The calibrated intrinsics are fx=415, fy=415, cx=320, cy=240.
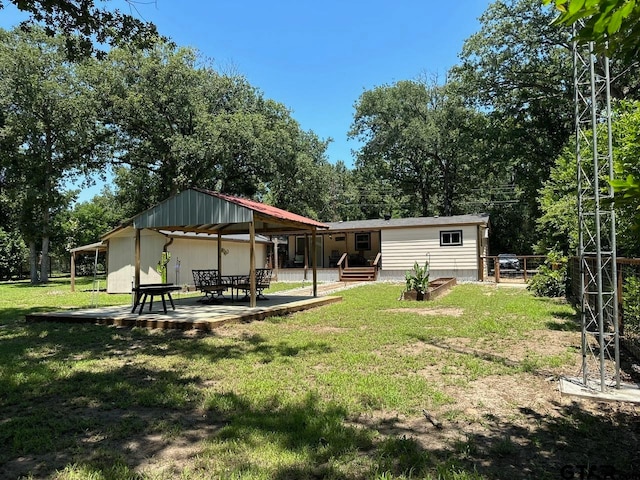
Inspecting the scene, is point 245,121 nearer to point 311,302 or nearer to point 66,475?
point 311,302

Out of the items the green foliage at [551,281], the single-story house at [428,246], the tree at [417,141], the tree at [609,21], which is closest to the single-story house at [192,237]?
the single-story house at [428,246]

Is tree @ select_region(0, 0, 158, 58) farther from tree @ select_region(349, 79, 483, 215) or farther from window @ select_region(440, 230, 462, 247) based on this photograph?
tree @ select_region(349, 79, 483, 215)

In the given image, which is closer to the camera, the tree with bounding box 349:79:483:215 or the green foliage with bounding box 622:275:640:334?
the green foliage with bounding box 622:275:640:334

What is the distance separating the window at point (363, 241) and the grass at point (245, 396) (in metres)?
17.5

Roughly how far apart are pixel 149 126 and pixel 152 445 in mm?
24594

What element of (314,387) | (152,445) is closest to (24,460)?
(152,445)

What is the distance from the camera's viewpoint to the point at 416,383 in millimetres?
4613

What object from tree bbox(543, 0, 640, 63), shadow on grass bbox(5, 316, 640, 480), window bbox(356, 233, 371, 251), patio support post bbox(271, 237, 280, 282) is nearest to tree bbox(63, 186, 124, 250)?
patio support post bbox(271, 237, 280, 282)

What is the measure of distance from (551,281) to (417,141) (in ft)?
69.3

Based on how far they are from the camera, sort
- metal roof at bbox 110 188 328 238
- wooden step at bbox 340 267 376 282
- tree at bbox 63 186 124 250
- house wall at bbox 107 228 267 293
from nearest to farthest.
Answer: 1. metal roof at bbox 110 188 328 238
2. house wall at bbox 107 228 267 293
3. wooden step at bbox 340 267 376 282
4. tree at bbox 63 186 124 250

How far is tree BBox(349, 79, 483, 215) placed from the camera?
31719 millimetres

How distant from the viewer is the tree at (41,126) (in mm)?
23547

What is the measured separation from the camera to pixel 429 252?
2122 centimetres

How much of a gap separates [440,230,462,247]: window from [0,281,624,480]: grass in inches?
494
